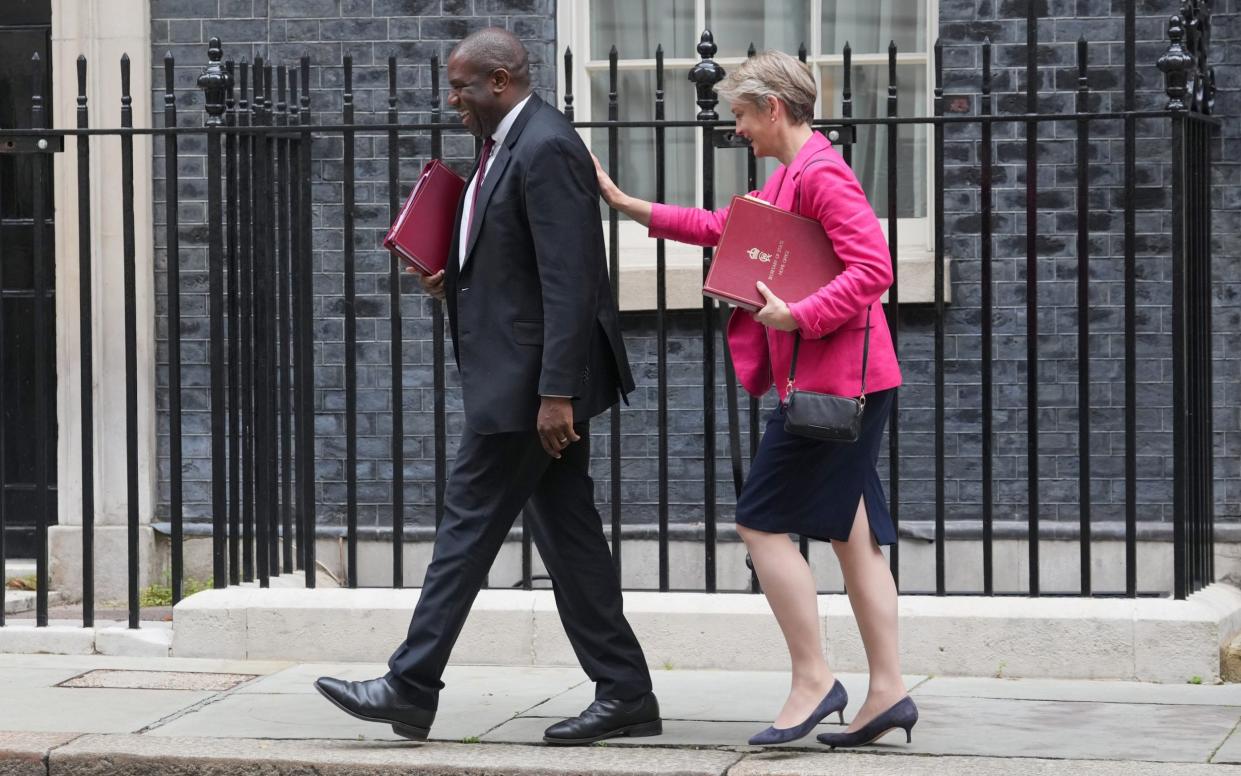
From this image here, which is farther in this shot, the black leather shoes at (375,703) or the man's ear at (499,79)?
the man's ear at (499,79)

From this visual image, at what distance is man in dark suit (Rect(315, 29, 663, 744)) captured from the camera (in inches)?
181

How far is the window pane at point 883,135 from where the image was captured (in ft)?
25.8

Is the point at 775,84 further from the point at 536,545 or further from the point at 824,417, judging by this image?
the point at 536,545

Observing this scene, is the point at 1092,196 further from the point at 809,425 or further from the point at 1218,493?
the point at 809,425

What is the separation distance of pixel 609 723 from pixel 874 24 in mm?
4202

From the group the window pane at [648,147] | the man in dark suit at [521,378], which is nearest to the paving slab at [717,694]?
the man in dark suit at [521,378]

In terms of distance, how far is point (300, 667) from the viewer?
6.05m

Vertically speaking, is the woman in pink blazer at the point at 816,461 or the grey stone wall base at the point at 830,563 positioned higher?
the woman in pink blazer at the point at 816,461

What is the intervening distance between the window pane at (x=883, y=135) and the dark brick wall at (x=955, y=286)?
213 mm

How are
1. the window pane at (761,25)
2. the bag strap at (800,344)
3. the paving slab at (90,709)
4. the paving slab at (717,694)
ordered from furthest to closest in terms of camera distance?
the window pane at (761,25) → the paving slab at (717,694) → the paving slab at (90,709) → the bag strap at (800,344)

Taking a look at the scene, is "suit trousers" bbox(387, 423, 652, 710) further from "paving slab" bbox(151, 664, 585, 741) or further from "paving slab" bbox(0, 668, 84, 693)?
"paving slab" bbox(0, 668, 84, 693)

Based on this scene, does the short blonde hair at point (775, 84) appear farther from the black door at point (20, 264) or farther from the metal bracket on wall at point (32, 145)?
the black door at point (20, 264)

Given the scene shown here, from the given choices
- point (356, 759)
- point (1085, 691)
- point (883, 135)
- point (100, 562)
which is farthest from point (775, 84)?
point (100, 562)

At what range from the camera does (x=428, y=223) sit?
4957mm
